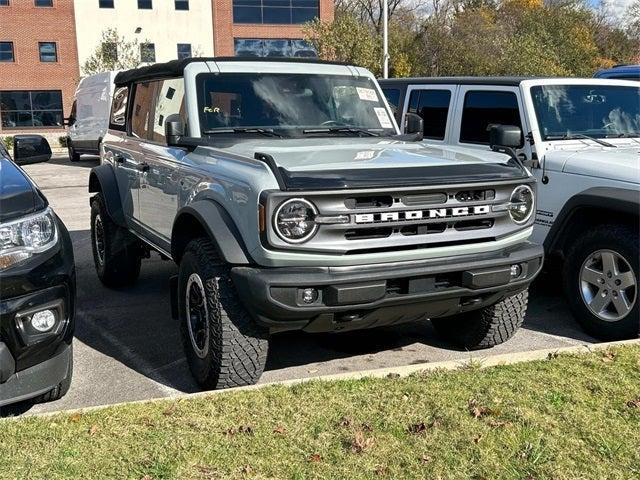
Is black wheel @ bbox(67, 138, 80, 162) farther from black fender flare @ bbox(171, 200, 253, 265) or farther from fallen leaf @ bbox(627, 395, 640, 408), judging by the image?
fallen leaf @ bbox(627, 395, 640, 408)

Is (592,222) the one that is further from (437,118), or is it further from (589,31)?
(589,31)

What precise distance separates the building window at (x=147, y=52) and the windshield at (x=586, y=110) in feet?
121

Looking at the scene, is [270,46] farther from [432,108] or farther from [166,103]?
[166,103]

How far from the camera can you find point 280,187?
11.7ft

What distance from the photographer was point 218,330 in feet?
12.6

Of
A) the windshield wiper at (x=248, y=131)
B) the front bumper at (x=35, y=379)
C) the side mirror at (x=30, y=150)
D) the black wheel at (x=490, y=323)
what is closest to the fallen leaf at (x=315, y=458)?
the front bumper at (x=35, y=379)

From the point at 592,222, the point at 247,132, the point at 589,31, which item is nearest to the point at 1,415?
the point at 247,132

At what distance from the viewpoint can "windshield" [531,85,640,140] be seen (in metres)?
5.80

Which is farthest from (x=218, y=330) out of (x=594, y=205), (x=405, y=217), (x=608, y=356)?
(x=594, y=205)

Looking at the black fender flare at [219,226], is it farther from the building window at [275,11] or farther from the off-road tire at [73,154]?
the building window at [275,11]

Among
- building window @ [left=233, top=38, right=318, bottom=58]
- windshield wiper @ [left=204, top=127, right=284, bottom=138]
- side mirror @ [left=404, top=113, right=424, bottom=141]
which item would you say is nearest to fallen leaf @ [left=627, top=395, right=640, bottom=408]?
side mirror @ [left=404, top=113, right=424, bottom=141]

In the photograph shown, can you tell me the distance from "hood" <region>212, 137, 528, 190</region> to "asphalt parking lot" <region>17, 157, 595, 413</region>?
4.69 ft

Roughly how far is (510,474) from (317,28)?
30.5 meters

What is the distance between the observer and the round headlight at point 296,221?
3553 millimetres
